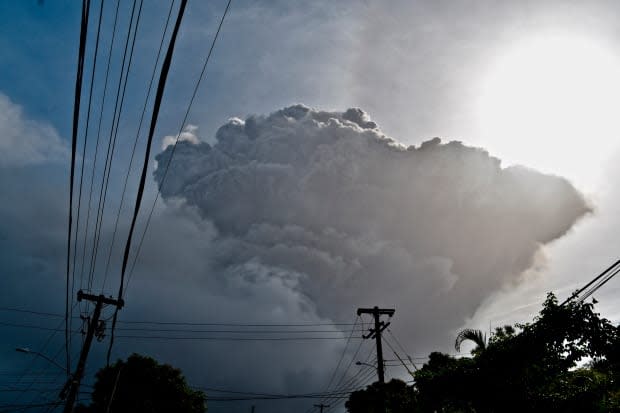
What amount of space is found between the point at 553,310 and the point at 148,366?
36738 mm

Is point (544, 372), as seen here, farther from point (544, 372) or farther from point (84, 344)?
point (84, 344)

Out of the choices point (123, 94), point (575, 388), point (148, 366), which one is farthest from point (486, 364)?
point (148, 366)

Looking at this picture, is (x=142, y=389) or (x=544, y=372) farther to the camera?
(x=142, y=389)

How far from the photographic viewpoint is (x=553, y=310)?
10.6 metres

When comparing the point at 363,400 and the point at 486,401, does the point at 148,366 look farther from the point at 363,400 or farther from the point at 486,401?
the point at 486,401

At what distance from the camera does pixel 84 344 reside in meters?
21.5

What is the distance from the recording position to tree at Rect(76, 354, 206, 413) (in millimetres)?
34906

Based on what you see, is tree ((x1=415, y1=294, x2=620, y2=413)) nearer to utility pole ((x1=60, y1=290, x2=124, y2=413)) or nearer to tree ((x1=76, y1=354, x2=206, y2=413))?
utility pole ((x1=60, y1=290, x2=124, y2=413))

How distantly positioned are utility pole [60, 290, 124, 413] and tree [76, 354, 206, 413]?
13.1m

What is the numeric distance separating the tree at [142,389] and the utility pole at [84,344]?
43.1ft

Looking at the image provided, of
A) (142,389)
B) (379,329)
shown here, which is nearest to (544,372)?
(379,329)

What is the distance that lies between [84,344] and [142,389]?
1752 cm

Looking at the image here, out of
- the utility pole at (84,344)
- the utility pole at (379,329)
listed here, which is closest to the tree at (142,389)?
the utility pole at (84,344)

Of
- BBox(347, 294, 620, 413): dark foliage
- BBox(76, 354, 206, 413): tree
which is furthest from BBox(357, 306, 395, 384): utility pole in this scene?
BBox(76, 354, 206, 413): tree
